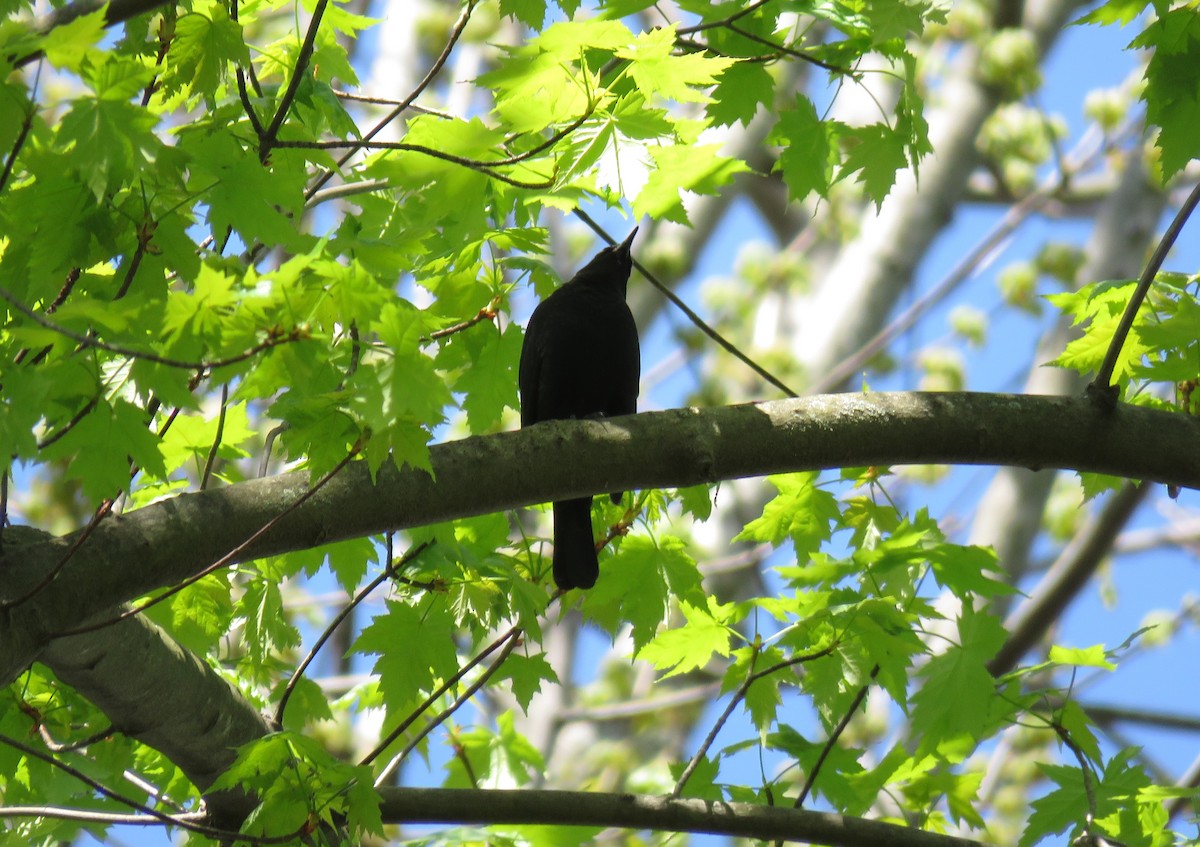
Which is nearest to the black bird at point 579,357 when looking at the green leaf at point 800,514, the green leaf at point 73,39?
the green leaf at point 800,514

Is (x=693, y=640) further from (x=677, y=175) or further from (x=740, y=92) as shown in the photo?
(x=740, y=92)

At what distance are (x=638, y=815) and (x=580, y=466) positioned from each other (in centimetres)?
77

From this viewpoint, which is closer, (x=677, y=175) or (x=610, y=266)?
(x=677, y=175)

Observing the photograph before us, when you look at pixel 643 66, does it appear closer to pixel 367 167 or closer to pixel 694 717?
pixel 367 167

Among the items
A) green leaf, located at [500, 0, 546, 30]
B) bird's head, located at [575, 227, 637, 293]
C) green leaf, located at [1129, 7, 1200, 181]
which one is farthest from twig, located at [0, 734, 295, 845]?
bird's head, located at [575, 227, 637, 293]

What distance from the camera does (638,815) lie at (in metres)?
2.35

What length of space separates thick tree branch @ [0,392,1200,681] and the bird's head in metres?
1.90

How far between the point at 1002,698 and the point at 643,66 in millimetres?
1531

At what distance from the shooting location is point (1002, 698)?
247cm

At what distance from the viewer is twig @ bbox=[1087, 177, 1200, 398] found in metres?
2.16

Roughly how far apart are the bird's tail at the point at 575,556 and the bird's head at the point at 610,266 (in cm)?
135

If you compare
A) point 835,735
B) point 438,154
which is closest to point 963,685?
point 835,735

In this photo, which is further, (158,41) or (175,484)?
(175,484)

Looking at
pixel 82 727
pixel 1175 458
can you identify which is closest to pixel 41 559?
pixel 82 727
